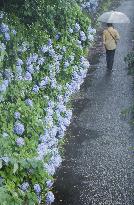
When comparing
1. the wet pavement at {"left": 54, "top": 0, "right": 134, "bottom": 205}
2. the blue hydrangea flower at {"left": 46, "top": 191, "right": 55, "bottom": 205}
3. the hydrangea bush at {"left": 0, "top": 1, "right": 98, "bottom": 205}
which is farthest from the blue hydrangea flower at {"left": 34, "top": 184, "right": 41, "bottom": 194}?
the wet pavement at {"left": 54, "top": 0, "right": 134, "bottom": 205}

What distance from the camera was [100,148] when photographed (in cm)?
938

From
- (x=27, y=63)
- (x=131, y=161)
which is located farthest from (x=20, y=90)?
(x=131, y=161)

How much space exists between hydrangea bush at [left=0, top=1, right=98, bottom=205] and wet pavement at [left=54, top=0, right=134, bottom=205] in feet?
1.06

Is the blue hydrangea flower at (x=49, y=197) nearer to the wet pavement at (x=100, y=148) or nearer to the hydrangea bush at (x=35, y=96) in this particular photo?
the hydrangea bush at (x=35, y=96)

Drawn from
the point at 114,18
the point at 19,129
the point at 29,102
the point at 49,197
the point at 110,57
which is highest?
Result: the point at 114,18

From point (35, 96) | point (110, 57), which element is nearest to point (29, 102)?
point (35, 96)

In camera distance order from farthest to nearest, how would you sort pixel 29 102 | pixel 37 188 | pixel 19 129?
1. pixel 29 102
2. pixel 19 129
3. pixel 37 188

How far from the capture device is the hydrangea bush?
7.01 metres

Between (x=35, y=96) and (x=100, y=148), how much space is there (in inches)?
64.8

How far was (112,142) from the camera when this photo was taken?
9609mm

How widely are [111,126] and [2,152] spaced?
446 centimetres

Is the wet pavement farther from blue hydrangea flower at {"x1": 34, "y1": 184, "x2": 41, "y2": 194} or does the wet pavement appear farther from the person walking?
blue hydrangea flower at {"x1": 34, "y1": 184, "x2": 41, "y2": 194}

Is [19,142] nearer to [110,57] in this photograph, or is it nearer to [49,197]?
[49,197]

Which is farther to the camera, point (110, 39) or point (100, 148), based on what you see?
point (110, 39)
